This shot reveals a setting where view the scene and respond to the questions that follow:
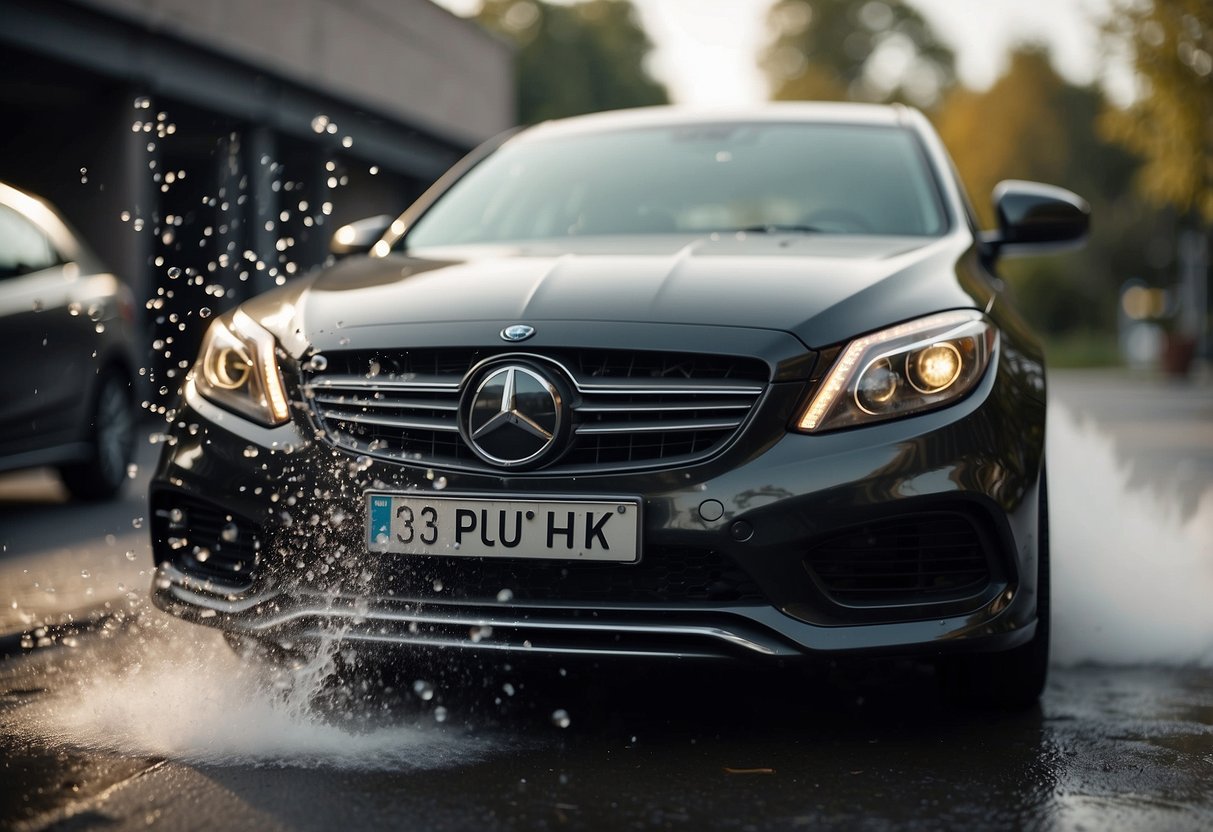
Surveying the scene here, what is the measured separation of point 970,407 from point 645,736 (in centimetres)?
100

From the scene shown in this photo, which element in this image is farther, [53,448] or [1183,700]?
[53,448]

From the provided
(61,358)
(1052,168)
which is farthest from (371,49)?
(1052,168)

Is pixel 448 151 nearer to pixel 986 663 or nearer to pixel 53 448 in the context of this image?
pixel 53 448

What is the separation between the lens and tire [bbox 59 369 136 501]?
8.10m

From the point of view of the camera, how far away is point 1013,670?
146 inches

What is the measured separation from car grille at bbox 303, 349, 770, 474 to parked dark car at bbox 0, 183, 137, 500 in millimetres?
4134

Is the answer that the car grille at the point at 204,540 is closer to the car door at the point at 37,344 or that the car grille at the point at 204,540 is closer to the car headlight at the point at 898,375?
the car headlight at the point at 898,375

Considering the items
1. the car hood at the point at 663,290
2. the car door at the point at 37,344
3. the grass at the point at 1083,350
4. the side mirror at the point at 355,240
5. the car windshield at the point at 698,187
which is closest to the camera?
the car hood at the point at 663,290

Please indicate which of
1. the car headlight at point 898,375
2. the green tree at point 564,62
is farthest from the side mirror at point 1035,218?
the green tree at point 564,62

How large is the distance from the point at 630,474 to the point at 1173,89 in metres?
15.1

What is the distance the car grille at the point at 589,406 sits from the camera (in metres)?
3.32

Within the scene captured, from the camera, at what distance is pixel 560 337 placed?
341 centimetres

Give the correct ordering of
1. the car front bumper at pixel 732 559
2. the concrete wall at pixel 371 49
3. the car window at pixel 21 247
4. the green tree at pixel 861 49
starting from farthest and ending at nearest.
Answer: the green tree at pixel 861 49
the concrete wall at pixel 371 49
the car window at pixel 21 247
the car front bumper at pixel 732 559

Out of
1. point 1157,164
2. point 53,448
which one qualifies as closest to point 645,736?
point 53,448
